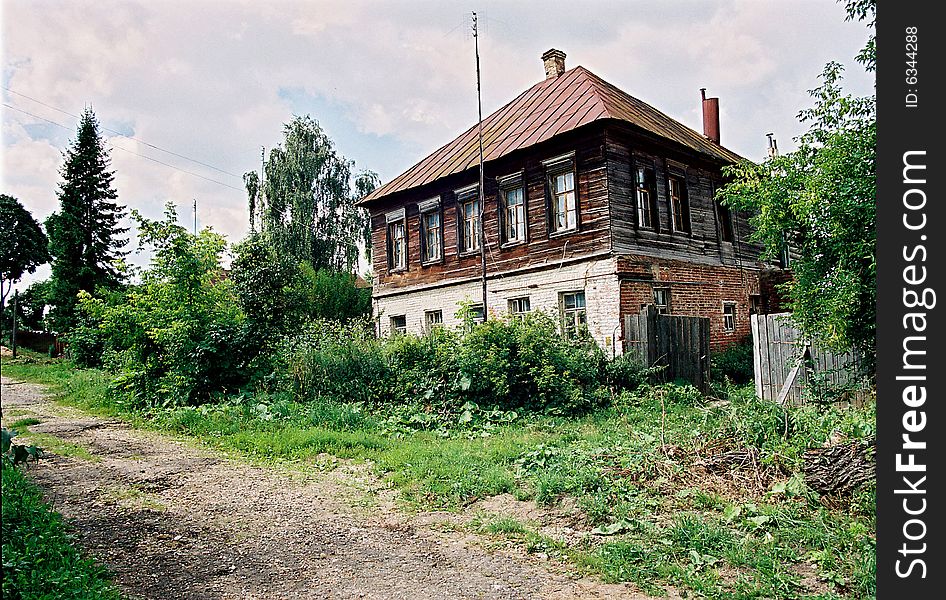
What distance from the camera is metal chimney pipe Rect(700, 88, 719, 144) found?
2297cm

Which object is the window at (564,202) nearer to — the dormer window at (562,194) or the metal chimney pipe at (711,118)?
the dormer window at (562,194)

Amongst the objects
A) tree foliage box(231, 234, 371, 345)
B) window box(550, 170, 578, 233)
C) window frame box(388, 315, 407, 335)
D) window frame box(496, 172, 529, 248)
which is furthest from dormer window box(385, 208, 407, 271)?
window box(550, 170, 578, 233)

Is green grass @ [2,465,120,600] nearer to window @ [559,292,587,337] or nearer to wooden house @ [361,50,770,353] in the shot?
wooden house @ [361,50,770,353]

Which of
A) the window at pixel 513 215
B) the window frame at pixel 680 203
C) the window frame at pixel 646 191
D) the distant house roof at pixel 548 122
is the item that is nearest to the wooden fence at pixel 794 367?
the window frame at pixel 646 191

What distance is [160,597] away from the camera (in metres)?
4.36

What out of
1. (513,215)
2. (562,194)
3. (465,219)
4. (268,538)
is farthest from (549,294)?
(268,538)

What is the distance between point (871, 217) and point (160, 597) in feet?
24.8

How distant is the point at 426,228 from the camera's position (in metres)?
21.5

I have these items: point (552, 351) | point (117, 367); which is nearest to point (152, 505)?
point (552, 351)

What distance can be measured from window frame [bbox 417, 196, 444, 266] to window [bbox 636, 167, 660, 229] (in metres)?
6.57

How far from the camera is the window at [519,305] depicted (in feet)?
58.6

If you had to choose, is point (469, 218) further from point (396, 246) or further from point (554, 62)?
point (554, 62)

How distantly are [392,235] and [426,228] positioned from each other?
1.90 meters

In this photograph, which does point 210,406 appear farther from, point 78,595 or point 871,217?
point 871,217
